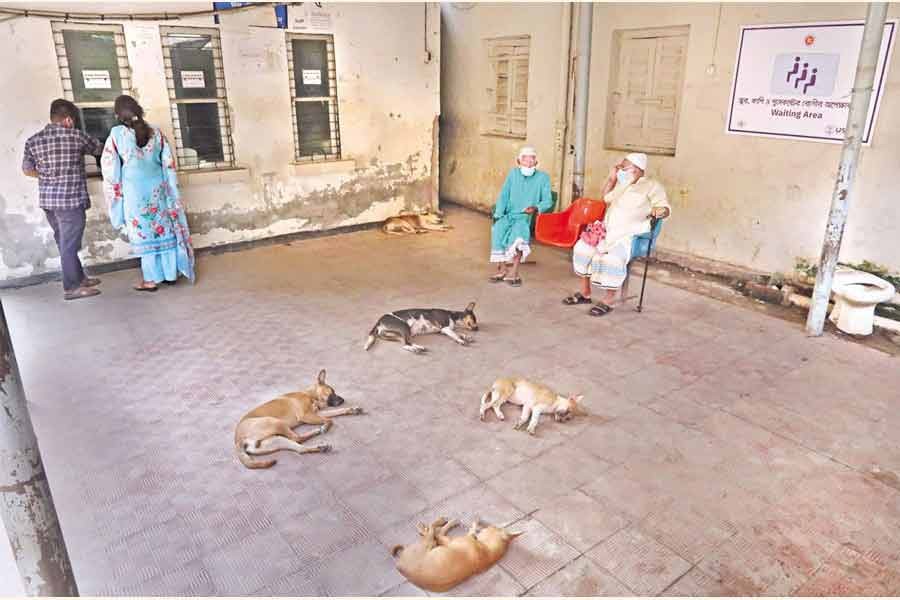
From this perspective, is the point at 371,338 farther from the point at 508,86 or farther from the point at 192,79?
the point at 508,86

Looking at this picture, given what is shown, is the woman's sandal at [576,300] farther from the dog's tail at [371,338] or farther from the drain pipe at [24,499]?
the drain pipe at [24,499]

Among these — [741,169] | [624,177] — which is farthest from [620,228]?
[741,169]

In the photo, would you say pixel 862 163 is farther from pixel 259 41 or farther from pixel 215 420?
pixel 259 41

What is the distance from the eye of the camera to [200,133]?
633 cm

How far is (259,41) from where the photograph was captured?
6.37m

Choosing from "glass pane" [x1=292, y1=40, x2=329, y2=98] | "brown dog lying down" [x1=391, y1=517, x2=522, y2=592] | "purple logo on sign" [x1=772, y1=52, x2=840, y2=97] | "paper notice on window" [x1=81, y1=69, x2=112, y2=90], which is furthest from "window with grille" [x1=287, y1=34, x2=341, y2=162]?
"brown dog lying down" [x1=391, y1=517, x2=522, y2=592]

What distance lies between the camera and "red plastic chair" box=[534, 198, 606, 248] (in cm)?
537

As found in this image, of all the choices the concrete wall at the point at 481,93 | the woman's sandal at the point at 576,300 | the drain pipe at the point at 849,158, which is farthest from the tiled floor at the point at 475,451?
the concrete wall at the point at 481,93

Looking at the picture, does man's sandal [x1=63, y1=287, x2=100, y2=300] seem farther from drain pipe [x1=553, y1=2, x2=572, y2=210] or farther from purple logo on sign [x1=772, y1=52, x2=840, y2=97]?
purple logo on sign [x1=772, y1=52, x2=840, y2=97]

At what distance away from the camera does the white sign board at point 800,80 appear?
4668 mm

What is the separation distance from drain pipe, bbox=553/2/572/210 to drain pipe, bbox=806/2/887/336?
318cm

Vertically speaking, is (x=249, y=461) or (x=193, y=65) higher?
(x=193, y=65)

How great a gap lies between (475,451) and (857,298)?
10.2 feet

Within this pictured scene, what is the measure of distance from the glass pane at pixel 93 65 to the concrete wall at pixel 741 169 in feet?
15.2
